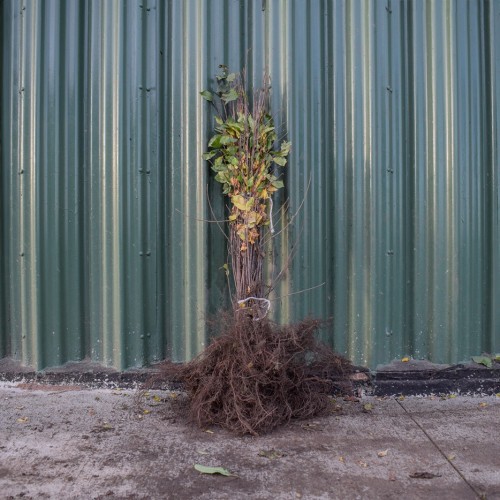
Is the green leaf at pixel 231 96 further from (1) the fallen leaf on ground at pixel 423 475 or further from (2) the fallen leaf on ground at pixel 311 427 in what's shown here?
(1) the fallen leaf on ground at pixel 423 475

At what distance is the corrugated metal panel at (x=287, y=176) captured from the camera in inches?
140

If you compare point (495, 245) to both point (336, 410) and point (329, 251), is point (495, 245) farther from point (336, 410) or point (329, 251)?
point (336, 410)

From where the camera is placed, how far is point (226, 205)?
3588mm

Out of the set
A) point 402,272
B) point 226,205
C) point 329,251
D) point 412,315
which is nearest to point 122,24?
point 226,205

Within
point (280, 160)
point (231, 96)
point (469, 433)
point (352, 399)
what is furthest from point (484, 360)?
point (231, 96)

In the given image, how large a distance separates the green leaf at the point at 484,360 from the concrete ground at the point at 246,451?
25cm

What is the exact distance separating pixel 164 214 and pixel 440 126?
6.70 ft

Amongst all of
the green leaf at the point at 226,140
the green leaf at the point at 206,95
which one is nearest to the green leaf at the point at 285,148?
the green leaf at the point at 226,140

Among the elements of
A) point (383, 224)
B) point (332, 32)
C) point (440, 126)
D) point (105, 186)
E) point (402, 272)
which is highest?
point (332, 32)

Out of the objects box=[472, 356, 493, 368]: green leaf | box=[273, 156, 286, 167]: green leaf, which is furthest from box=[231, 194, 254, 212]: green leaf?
box=[472, 356, 493, 368]: green leaf

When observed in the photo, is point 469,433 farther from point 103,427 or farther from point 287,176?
point 103,427

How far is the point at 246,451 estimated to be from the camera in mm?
2678

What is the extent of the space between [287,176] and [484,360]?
1.90m

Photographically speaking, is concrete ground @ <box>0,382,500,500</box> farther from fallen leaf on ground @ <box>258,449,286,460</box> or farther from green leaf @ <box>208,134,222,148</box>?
green leaf @ <box>208,134,222,148</box>
